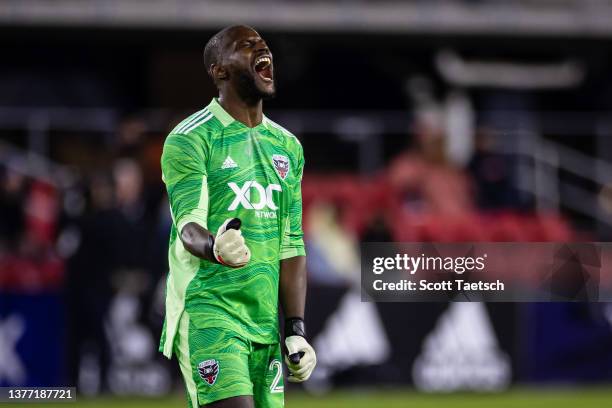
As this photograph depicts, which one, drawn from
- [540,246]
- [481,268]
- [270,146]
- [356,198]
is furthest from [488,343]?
[270,146]

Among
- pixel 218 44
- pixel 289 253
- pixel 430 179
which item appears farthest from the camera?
pixel 430 179

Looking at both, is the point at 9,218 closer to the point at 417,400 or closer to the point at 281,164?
the point at 417,400

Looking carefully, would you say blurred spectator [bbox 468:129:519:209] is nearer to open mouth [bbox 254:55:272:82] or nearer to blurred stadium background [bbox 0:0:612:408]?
blurred stadium background [bbox 0:0:612:408]

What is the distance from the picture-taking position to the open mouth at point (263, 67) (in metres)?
5.54

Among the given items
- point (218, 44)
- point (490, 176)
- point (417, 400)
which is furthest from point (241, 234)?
point (490, 176)

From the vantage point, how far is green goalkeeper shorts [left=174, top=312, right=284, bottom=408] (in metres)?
5.33

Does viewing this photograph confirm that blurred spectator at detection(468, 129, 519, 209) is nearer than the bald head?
No

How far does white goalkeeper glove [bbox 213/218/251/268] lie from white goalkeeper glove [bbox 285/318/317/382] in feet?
2.27

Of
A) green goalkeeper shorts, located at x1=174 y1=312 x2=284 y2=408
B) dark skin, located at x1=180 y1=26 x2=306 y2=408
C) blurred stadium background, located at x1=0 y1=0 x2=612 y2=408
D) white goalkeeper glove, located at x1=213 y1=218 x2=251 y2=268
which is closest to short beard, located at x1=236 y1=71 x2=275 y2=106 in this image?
dark skin, located at x1=180 y1=26 x2=306 y2=408

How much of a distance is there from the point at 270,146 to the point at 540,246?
25.8ft

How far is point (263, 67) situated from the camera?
18.3ft

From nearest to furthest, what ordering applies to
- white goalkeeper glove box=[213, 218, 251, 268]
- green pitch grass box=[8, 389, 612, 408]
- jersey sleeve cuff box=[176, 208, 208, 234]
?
white goalkeeper glove box=[213, 218, 251, 268] < jersey sleeve cuff box=[176, 208, 208, 234] < green pitch grass box=[8, 389, 612, 408]

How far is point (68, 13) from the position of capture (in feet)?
62.2

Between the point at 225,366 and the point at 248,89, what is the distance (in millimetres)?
1181
